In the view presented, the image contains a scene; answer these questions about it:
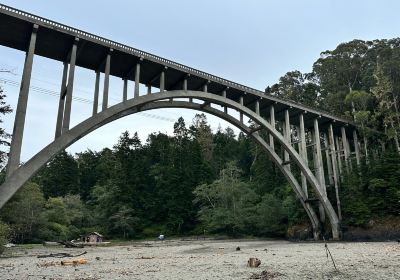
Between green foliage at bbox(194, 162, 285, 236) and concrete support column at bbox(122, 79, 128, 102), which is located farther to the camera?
green foliage at bbox(194, 162, 285, 236)

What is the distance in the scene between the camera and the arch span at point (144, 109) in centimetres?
1470

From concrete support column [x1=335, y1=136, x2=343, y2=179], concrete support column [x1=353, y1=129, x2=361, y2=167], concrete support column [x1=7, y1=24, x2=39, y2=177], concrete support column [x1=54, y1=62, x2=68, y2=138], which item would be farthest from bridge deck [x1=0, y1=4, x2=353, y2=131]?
concrete support column [x1=353, y1=129, x2=361, y2=167]

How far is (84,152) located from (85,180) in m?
18.7

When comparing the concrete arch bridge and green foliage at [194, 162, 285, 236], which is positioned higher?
the concrete arch bridge

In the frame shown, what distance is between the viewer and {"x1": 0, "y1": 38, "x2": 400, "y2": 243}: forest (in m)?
32.7

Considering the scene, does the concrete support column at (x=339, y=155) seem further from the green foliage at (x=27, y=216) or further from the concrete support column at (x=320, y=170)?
the green foliage at (x=27, y=216)

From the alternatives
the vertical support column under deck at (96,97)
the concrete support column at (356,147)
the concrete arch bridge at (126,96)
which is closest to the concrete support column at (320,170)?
the concrete arch bridge at (126,96)

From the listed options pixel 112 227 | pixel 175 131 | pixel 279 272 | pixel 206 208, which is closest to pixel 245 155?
pixel 175 131

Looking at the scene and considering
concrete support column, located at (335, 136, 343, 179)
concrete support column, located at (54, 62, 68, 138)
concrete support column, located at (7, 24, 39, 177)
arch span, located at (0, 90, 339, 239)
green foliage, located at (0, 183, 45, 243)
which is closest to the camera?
concrete support column, located at (7, 24, 39, 177)

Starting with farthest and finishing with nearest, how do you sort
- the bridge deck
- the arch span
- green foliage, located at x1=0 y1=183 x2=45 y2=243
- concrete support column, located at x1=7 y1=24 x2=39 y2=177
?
green foliage, located at x1=0 y1=183 x2=45 y2=243
the bridge deck
the arch span
concrete support column, located at x1=7 y1=24 x2=39 y2=177

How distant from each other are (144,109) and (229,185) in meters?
29.2

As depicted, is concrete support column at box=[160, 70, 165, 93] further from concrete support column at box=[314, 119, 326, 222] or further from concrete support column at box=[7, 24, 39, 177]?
concrete support column at box=[314, 119, 326, 222]

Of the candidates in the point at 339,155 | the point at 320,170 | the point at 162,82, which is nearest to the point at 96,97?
the point at 162,82

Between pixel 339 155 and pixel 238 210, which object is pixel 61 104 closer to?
pixel 339 155
